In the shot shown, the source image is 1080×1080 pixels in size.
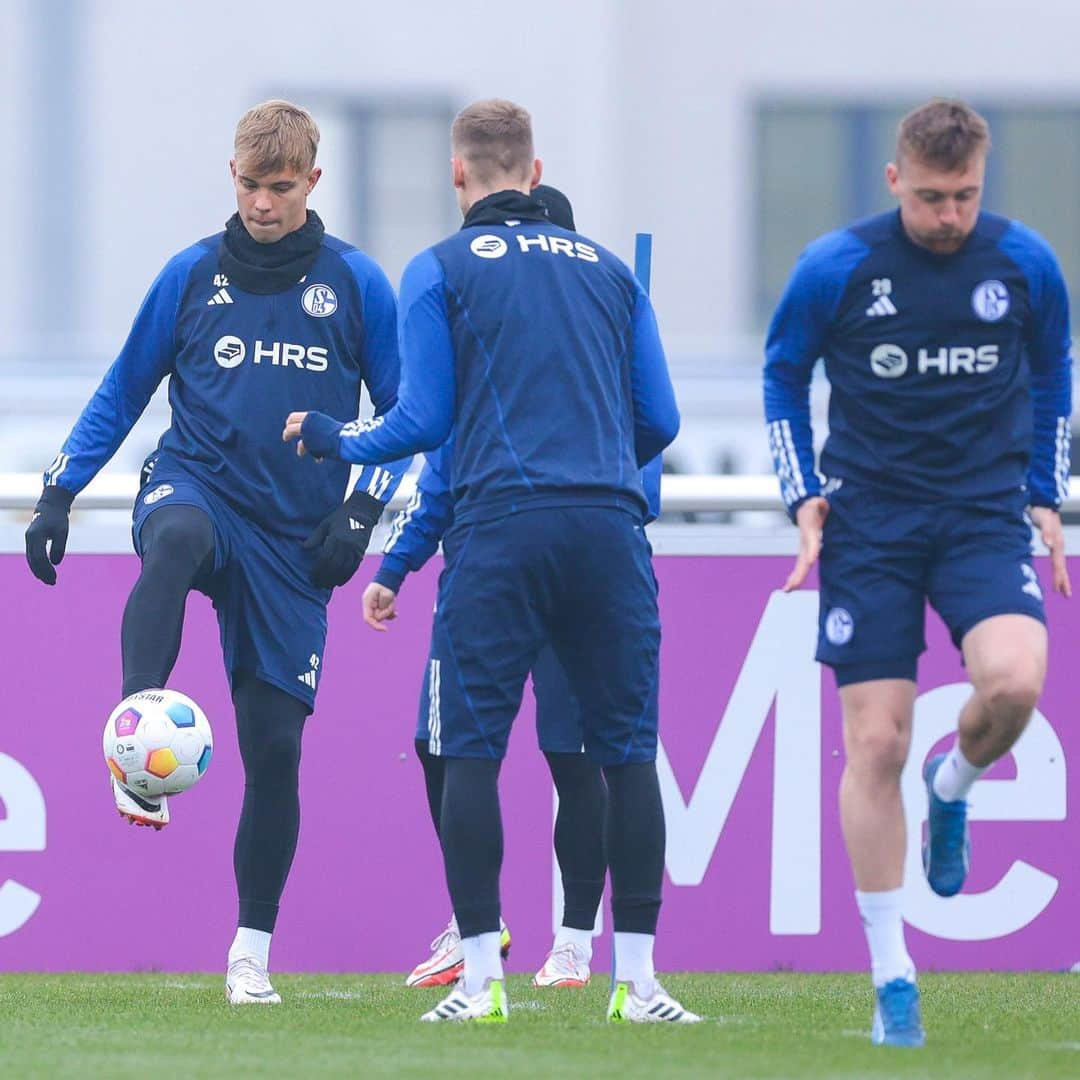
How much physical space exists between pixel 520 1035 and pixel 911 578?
3.94 ft

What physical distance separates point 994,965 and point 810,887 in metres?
0.56

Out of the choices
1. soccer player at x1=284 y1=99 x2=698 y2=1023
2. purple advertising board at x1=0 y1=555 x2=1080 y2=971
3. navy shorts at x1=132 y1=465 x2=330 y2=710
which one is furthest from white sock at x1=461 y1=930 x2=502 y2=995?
purple advertising board at x1=0 y1=555 x2=1080 y2=971

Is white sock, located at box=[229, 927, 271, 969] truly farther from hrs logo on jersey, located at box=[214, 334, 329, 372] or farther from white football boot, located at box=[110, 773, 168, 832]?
hrs logo on jersey, located at box=[214, 334, 329, 372]

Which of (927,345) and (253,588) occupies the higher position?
(927,345)

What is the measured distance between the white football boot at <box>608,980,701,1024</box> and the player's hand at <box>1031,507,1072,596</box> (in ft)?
3.94

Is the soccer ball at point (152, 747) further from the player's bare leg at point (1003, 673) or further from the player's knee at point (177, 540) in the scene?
the player's bare leg at point (1003, 673)

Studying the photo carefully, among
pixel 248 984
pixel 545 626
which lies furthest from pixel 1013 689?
pixel 248 984

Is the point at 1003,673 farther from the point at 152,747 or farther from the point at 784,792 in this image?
the point at 784,792

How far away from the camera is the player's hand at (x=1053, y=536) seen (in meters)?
5.14

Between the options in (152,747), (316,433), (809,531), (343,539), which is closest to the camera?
(809,531)

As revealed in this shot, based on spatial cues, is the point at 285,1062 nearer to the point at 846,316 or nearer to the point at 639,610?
the point at 639,610

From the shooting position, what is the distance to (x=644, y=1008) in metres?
5.30

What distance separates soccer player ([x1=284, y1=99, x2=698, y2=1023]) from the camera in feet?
17.0

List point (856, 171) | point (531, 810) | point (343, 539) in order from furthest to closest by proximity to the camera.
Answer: point (856, 171)
point (531, 810)
point (343, 539)
